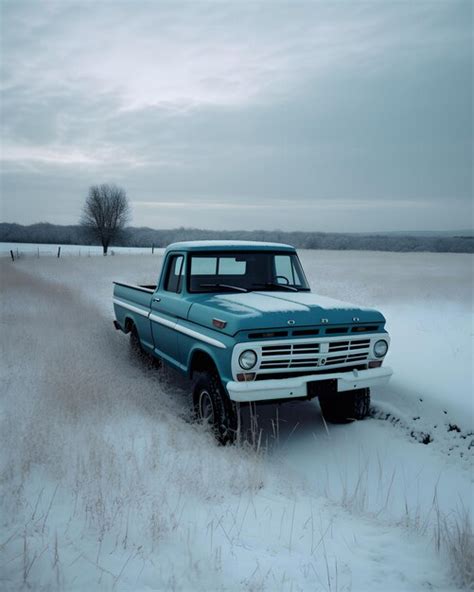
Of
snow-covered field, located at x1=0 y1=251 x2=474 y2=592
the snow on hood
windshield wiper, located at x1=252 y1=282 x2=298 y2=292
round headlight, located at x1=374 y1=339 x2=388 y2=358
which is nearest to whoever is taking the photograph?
snow-covered field, located at x1=0 y1=251 x2=474 y2=592

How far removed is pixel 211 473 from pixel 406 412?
3245mm

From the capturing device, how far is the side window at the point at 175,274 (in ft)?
20.7

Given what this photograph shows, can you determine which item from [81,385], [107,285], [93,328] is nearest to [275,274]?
[81,385]

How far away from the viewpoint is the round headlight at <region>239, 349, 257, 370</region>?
4.58 metres

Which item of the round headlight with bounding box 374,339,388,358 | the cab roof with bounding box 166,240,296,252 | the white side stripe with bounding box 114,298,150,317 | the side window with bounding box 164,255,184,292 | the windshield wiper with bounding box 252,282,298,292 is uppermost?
the cab roof with bounding box 166,240,296,252

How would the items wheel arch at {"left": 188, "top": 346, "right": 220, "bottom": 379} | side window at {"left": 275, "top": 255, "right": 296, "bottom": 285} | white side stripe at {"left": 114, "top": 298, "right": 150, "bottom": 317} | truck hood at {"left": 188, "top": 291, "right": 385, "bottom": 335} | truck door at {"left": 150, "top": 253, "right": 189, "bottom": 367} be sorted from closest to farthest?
truck hood at {"left": 188, "top": 291, "right": 385, "bottom": 335} → wheel arch at {"left": 188, "top": 346, "right": 220, "bottom": 379} → truck door at {"left": 150, "top": 253, "right": 189, "bottom": 367} → side window at {"left": 275, "top": 255, "right": 296, "bottom": 285} → white side stripe at {"left": 114, "top": 298, "right": 150, "bottom": 317}

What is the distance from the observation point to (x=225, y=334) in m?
4.73

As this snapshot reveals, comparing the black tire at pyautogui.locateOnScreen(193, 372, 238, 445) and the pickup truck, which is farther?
the black tire at pyautogui.locateOnScreen(193, 372, 238, 445)

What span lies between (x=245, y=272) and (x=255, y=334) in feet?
6.29

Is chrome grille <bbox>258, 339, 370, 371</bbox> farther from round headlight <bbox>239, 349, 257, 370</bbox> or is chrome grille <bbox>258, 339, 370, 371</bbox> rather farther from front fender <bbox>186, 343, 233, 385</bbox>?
front fender <bbox>186, 343, 233, 385</bbox>

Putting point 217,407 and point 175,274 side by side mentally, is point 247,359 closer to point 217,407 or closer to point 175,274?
point 217,407

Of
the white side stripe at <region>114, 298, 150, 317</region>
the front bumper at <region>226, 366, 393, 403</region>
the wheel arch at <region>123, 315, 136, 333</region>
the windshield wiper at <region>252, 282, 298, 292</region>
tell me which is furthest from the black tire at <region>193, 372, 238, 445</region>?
the wheel arch at <region>123, 315, 136, 333</region>

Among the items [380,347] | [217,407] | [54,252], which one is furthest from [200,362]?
[54,252]

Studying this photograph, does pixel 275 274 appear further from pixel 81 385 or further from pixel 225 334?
pixel 81 385
